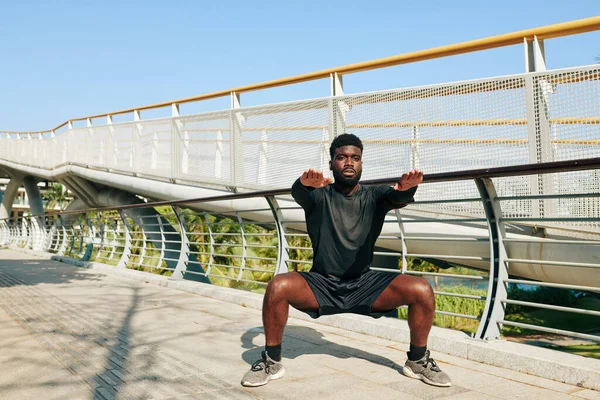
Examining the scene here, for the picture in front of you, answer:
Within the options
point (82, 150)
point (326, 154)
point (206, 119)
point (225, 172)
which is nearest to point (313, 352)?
point (326, 154)

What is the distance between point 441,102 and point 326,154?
215 centimetres

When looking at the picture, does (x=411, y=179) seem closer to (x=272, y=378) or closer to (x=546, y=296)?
(x=272, y=378)

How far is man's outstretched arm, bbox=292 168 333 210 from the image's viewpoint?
3.21m

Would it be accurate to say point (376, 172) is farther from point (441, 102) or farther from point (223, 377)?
point (223, 377)

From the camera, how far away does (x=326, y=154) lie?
27.1 ft

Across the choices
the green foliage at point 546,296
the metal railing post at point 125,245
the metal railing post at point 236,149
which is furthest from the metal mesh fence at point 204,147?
the green foliage at point 546,296

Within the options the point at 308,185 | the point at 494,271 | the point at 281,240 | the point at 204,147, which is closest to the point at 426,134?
the point at 281,240

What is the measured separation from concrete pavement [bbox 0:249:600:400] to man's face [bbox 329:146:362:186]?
3.82ft

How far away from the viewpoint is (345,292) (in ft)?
11.3

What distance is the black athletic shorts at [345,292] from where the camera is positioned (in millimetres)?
3422

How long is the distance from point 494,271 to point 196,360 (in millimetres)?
2120

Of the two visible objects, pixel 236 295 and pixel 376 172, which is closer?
pixel 236 295

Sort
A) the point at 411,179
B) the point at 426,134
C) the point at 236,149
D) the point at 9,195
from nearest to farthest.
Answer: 1. the point at 411,179
2. the point at 426,134
3. the point at 236,149
4. the point at 9,195

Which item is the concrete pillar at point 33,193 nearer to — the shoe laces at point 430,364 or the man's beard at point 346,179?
the man's beard at point 346,179
